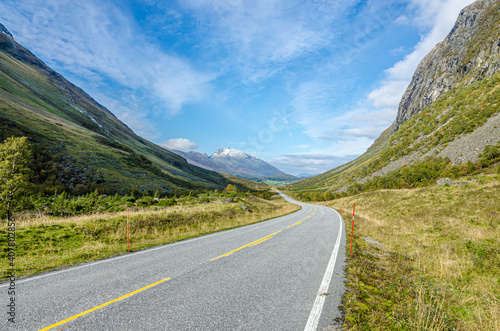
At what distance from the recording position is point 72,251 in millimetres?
9422

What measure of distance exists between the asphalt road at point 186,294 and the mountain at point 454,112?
2014 inches

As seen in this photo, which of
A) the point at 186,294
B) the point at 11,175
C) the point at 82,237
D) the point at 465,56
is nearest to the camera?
the point at 186,294

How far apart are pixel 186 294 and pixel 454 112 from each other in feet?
357

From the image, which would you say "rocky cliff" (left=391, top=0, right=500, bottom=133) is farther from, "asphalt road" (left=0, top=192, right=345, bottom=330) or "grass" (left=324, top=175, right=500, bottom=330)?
"asphalt road" (left=0, top=192, right=345, bottom=330)

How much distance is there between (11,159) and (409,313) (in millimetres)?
35048

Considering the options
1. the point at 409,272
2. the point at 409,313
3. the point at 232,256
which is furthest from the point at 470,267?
the point at 232,256

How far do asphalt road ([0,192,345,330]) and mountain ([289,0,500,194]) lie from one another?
5115 cm

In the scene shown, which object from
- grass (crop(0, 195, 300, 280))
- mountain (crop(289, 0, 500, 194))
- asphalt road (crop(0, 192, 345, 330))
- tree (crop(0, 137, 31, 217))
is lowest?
asphalt road (crop(0, 192, 345, 330))

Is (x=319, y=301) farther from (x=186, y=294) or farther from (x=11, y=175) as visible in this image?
(x=11, y=175)

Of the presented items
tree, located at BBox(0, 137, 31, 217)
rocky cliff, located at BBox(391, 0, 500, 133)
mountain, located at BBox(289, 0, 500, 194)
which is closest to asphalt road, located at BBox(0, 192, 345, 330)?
tree, located at BBox(0, 137, 31, 217)

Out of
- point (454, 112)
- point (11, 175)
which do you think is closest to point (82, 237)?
point (11, 175)

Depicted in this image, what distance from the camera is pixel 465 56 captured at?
112250 mm

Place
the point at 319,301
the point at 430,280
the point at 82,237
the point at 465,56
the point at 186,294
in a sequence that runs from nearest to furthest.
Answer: the point at 319,301, the point at 186,294, the point at 430,280, the point at 82,237, the point at 465,56

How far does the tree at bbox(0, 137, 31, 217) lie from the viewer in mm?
19812
